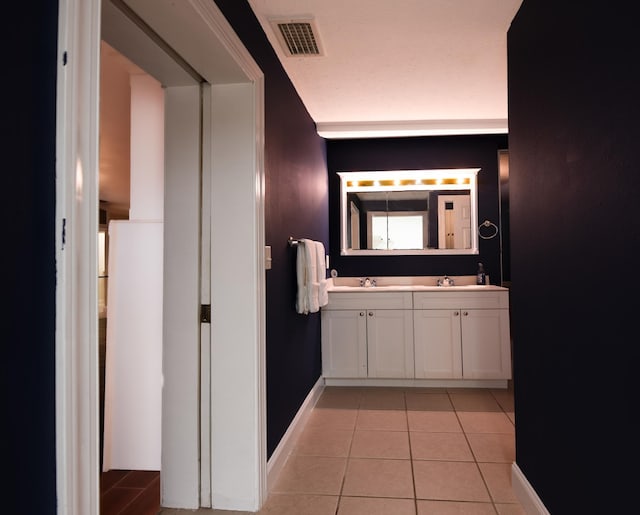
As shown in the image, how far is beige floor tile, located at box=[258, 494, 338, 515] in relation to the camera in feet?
7.06

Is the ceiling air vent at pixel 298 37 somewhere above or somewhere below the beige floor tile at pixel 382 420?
above

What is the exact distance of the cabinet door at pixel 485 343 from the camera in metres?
4.11

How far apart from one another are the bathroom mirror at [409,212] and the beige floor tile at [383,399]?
1380 mm

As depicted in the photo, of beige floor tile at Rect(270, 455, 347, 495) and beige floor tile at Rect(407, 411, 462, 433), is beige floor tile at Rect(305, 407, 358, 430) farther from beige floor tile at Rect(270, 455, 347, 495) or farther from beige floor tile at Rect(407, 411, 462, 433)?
beige floor tile at Rect(270, 455, 347, 495)

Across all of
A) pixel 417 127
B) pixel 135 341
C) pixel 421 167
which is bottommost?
pixel 135 341

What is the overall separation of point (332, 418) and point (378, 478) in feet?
3.31

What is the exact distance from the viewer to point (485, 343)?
4.13m

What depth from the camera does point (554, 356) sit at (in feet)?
Answer: 5.99

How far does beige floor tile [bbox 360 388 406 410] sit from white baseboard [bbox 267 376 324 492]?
418 mm

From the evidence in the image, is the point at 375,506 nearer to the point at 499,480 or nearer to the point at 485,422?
the point at 499,480

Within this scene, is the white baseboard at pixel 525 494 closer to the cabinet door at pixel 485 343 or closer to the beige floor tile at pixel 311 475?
the beige floor tile at pixel 311 475

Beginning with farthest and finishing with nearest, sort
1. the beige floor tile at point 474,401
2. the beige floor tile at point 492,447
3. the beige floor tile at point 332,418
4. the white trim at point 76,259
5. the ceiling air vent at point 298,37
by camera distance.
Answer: the beige floor tile at point 474,401
the beige floor tile at point 332,418
the beige floor tile at point 492,447
the ceiling air vent at point 298,37
the white trim at point 76,259

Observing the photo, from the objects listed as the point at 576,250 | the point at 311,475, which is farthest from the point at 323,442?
the point at 576,250

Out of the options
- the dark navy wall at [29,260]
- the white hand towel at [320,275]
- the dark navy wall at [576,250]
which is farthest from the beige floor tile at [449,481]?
the dark navy wall at [29,260]
